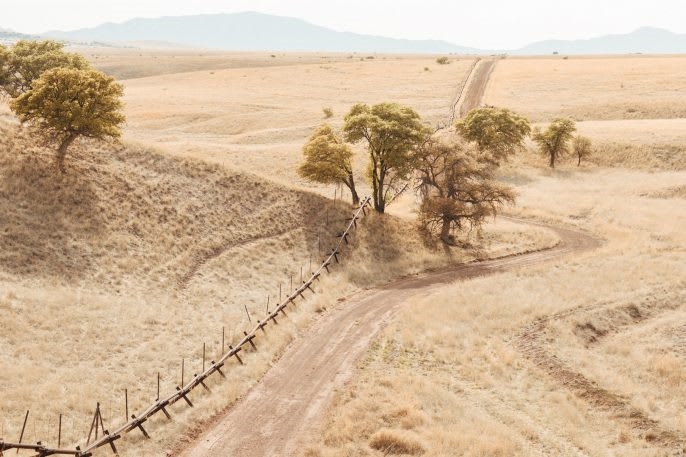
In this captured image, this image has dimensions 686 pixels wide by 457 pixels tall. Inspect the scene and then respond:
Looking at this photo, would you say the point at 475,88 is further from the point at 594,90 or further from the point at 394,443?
the point at 394,443

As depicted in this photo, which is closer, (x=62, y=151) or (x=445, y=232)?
(x=62, y=151)

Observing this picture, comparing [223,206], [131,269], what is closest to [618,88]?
[223,206]

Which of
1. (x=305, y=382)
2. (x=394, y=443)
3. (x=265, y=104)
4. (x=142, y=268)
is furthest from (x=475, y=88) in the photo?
(x=394, y=443)

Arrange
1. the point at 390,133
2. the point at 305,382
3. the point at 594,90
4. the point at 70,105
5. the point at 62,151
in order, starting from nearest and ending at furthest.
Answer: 1. the point at 305,382
2. the point at 70,105
3. the point at 62,151
4. the point at 390,133
5. the point at 594,90

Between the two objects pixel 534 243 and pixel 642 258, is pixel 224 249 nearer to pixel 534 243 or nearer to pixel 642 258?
pixel 534 243

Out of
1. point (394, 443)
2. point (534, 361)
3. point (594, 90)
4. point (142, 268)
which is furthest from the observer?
point (594, 90)

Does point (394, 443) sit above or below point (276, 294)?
above
